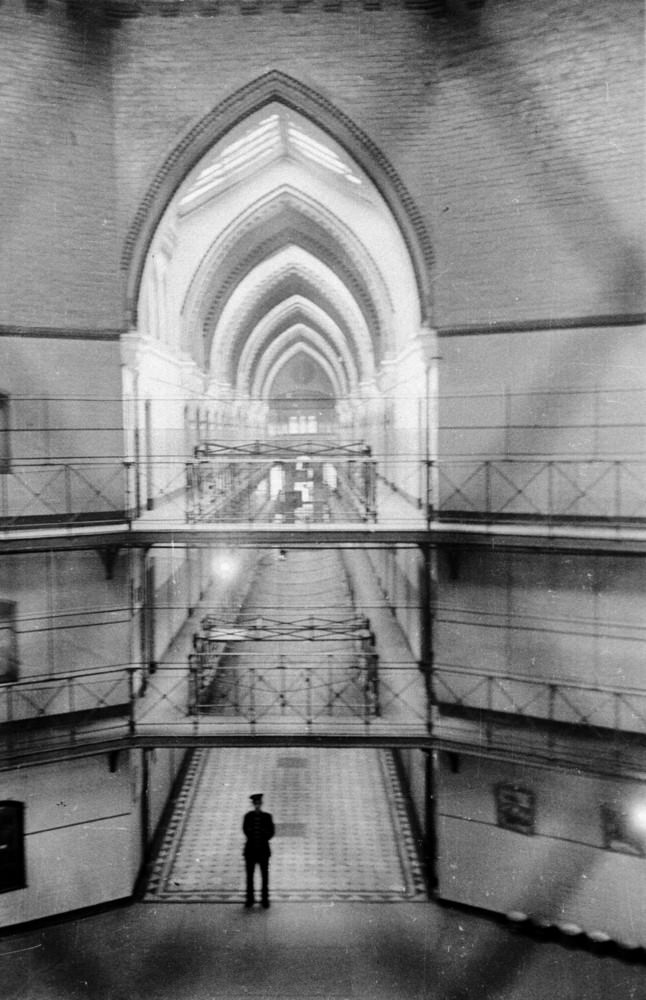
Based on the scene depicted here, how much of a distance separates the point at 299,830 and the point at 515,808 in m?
3.45

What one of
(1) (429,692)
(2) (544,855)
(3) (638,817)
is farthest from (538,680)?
(2) (544,855)

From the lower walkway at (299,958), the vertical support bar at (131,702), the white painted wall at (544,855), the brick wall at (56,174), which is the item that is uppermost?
the brick wall at (56,174)

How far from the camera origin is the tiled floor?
955 cm

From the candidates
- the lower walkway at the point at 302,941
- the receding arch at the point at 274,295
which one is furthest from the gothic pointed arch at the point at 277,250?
the lower walkway at the point at 302,941

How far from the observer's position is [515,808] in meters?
8.79

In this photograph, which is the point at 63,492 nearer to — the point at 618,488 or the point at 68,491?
the point at 68,491

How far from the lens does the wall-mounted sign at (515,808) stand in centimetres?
870

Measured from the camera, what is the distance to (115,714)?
371 inches

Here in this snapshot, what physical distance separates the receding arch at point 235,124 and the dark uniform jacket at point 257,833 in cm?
594

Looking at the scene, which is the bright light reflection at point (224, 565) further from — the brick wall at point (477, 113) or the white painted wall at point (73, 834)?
the brick wall at point (477, 113)

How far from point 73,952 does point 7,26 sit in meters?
10.1

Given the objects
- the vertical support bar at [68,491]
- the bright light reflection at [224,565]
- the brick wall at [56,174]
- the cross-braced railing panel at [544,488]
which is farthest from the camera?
the bright light reflection at [224,565]

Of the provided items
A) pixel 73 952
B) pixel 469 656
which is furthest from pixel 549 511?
pixel 73 952

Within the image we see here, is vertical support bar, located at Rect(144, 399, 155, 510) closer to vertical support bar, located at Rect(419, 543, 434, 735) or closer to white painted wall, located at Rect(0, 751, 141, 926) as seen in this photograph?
white painted wall, located at Rect(0, 751, 141, 926)
